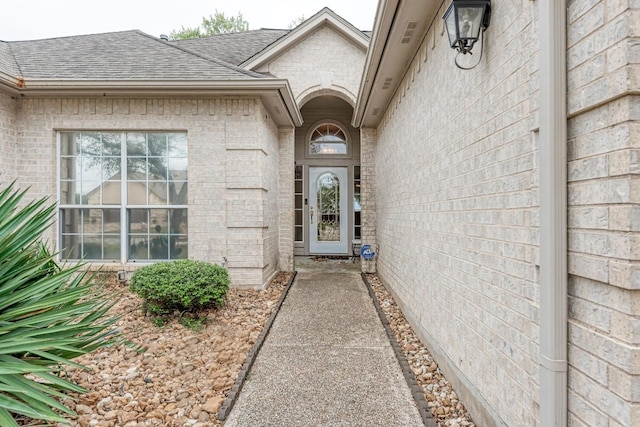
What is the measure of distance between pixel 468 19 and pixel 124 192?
215 inches

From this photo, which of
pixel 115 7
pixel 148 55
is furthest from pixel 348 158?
pixel 115 7

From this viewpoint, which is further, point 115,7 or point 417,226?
point 115,7

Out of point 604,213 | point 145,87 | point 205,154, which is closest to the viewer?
point 604,213

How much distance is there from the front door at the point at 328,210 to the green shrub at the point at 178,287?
573cm

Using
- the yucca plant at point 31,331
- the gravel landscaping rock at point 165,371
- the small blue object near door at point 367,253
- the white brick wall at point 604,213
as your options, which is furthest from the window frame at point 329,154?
the white brick wall at point 604,213

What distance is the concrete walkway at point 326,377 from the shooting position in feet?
7.88

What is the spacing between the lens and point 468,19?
2234mm

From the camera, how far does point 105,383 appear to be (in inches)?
112

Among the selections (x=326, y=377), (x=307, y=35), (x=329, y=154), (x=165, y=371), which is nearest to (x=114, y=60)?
(x=307, y=35)

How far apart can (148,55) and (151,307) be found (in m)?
4.50

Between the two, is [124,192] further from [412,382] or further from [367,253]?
[412,382]

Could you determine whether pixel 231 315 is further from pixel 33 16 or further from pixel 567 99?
pixel 33 16

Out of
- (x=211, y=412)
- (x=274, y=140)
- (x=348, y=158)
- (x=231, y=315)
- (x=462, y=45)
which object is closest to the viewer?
(x=462, y=45)

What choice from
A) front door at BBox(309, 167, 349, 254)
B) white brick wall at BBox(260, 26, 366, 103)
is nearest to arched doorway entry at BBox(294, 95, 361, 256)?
front door at BBox(309, 167, 349, 254)
